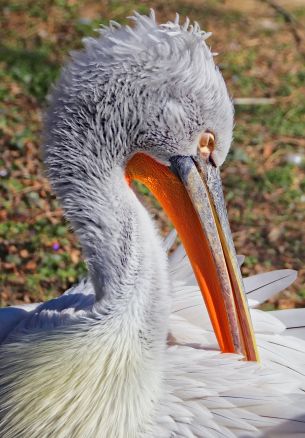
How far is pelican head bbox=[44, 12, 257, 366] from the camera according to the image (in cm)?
222

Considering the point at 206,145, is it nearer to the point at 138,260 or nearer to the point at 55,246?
the point at 138,260

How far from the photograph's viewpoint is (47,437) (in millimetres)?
2328

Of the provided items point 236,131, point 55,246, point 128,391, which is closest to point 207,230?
point 128,391

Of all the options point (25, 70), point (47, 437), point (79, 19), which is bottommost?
point (47, 437)

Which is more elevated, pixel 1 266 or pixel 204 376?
pixel 1 266

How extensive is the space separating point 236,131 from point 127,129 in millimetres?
2722

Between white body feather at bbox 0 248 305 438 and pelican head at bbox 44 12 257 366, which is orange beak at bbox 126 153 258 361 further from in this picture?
white body feather at bbox 0 248 305 438

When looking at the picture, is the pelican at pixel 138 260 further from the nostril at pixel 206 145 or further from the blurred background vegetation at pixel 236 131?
the blurred background vegetation at pixel 236 131

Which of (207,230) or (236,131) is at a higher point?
(236,131)

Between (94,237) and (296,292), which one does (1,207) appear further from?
(94,237)

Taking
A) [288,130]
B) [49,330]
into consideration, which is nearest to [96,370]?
[49,330]

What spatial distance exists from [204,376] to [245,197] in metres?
2.11

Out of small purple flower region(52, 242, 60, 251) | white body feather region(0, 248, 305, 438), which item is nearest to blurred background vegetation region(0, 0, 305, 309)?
small purple flower region(52, 242, 60, 251)

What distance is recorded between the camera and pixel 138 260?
7.52ft
